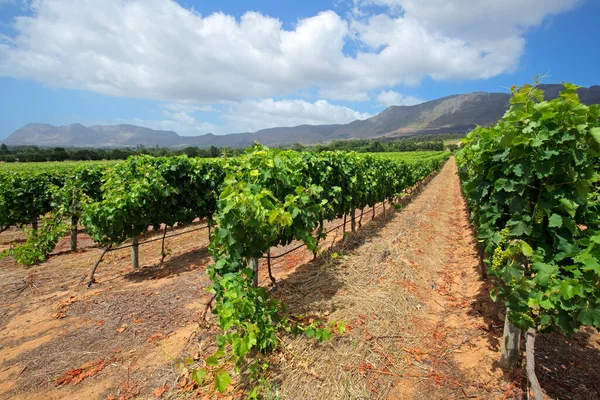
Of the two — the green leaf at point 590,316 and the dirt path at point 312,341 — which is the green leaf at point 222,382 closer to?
the dirt path at point 312,341

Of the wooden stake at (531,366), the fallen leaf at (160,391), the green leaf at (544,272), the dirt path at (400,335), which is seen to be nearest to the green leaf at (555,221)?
the green leaf at (544,272)

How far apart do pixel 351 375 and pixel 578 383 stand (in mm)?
2481

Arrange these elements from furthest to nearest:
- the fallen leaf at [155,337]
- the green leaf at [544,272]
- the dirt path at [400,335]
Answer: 1. the fallen leaf at [155,337]
2. the dirt path at [400,335]
3. the green leaf at [544,272]

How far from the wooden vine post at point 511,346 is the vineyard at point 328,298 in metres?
0.01

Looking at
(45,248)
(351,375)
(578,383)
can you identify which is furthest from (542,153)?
(45,248)

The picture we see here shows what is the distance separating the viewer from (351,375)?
328 centimetres

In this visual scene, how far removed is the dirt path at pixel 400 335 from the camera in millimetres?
3162

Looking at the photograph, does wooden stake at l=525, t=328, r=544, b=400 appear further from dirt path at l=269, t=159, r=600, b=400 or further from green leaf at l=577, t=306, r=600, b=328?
dirt path at l=269, t=159, r=600, b=400

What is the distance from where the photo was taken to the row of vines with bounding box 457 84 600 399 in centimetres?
251

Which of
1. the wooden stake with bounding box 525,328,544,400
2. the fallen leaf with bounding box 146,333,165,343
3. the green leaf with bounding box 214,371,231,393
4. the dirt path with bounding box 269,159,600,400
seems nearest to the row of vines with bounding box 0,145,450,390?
the green leaf with bounding box 214,371,231,393

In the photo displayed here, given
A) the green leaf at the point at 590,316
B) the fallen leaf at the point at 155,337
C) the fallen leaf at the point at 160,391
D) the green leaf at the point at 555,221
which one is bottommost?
the fallen leaf at the point at 155,337

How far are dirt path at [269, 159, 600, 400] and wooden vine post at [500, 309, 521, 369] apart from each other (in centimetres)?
11

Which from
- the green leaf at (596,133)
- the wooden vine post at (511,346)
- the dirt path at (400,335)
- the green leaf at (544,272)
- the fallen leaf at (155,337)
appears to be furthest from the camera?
the fallen leaf at (155,337)

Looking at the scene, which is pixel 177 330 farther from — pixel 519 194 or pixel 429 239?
pixel 429 239
